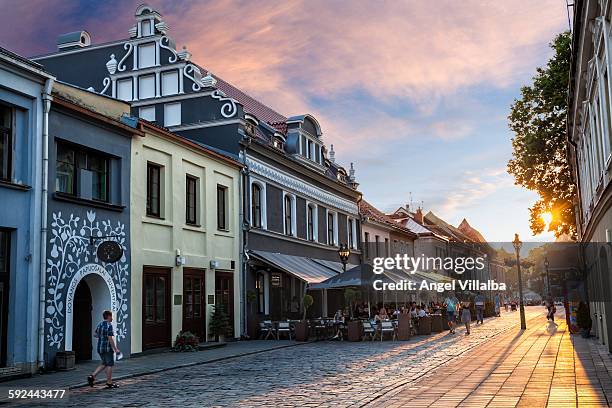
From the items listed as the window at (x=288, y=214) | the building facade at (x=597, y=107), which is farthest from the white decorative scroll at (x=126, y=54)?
the building facade at (x=597, y=107)

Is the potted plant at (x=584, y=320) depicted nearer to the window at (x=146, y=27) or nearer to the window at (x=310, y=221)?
the window at (x=310, y=221)

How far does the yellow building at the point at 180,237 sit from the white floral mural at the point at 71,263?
0.67 m

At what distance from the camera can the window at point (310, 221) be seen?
35.1 metres

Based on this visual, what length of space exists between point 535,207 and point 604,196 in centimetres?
2170

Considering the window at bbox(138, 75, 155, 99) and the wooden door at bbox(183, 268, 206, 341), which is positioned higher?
the window at bbox(138, 75, 155, 99)

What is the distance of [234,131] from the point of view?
28.1m

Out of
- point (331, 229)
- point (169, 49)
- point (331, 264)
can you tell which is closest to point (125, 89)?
point (169, 49)

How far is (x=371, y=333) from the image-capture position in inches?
1075

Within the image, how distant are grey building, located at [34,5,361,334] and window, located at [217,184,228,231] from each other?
3.51 ft

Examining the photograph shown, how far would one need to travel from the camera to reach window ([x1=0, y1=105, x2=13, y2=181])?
52.4 feet

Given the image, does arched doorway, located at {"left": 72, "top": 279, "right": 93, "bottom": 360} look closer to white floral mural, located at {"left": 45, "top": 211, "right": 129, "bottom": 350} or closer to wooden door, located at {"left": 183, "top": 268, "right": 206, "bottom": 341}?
white floral mural, located at {"left": 45, "top": 211, "right": 129, "bottom": 350}

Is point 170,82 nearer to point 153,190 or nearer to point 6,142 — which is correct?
point 153,190

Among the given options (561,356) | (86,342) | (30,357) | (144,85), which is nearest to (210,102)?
(144,85)

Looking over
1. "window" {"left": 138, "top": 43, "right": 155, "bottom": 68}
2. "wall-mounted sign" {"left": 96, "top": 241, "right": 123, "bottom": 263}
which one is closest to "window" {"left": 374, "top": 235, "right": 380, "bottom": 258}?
"window" {"left": 138, "top": 43, "right": 155, "bottom": 68}
